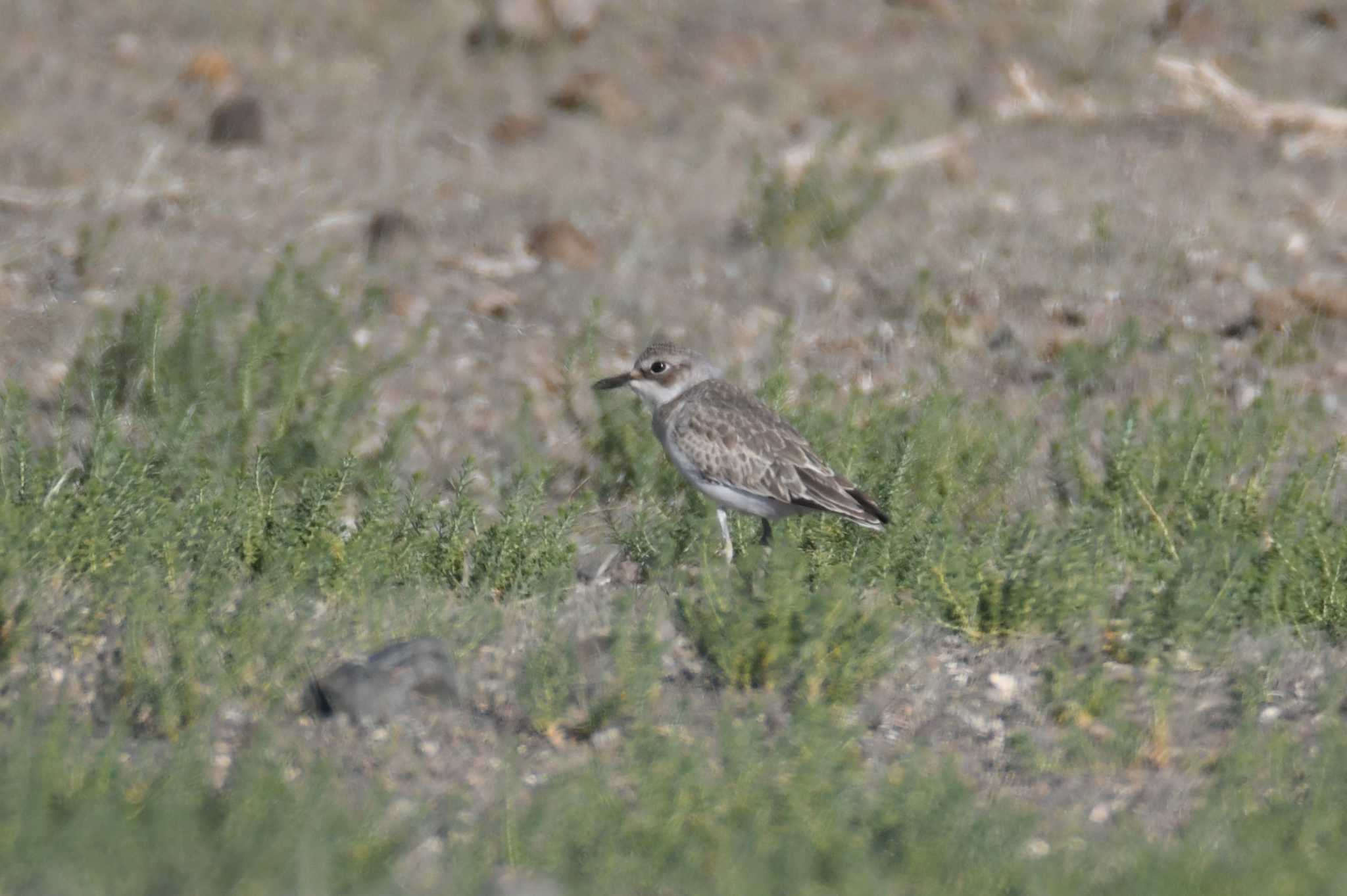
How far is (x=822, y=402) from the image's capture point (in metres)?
8.02

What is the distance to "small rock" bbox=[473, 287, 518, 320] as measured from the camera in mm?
9234

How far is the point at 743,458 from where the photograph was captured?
6.70 meters

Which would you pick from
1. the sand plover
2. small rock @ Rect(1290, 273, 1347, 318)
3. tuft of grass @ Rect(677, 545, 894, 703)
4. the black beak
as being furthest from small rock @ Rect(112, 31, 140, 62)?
tuft of grass @ Rect(677, 545, 894, 703)

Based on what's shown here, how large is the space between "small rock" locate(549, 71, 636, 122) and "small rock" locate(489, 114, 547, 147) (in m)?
0.48

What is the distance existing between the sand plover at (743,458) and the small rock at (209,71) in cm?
591

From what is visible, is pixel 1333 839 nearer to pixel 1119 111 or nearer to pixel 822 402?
pixel 822 402

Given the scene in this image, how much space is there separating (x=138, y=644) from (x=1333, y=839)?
3.52 metres

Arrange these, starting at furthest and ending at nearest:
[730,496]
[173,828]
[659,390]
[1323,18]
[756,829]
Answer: [1323,18]
[659,390]
[730,496]
[756,829]
[173,828]

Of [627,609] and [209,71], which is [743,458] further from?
[209,71]

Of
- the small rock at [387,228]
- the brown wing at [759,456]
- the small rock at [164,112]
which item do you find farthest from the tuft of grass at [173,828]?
the small rock at [164,112]

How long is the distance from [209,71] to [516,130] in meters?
2.24

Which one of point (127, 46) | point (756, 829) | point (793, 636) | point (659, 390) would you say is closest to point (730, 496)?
point (659, 390)

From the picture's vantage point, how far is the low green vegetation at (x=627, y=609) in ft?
14.0

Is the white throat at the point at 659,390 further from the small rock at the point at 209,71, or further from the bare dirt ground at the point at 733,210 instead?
the small rock at the point at 209,71
